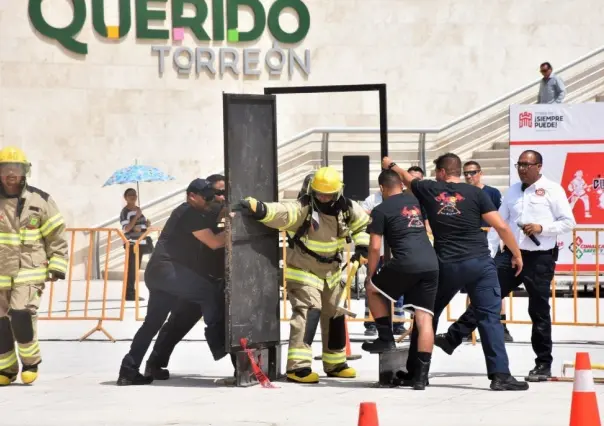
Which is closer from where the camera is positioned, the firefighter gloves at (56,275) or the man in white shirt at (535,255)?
the firefighter gloves at (56,275)

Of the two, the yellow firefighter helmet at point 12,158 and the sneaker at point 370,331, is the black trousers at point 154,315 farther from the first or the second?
the sneaker at point 370,331

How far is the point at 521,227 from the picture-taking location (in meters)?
11.6

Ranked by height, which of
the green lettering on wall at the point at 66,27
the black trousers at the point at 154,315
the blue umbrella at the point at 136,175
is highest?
the green lettering on wall at the point at 66,27

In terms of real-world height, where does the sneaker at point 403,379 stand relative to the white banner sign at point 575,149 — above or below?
below

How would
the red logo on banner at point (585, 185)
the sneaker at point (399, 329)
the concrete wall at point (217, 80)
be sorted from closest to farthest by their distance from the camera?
the sneaker at point (399, 329) < the red logo on banner at point (585, 185) < the concrete wall at point (217, 80)

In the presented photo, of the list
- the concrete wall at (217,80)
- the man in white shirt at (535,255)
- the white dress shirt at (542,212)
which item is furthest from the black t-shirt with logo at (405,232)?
the concrete wall at (217,80)

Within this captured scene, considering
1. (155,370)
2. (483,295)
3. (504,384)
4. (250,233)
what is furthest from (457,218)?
(155,370)

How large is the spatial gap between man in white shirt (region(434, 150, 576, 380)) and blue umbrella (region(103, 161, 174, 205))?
1234 centimetres

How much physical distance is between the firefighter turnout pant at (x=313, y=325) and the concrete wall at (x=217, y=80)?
14574 millimetres

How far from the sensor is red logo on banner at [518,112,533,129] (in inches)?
688

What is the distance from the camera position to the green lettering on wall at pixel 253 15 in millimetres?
26344

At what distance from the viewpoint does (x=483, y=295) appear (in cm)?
1088

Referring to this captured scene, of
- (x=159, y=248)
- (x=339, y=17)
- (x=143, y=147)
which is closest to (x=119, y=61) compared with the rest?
(x=143, y=147)

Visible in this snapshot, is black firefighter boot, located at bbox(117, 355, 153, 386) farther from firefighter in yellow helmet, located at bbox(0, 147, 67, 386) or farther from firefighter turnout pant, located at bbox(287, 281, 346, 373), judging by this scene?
firefighter turnout pant, located at bbox(287, 281, 346, 373)
